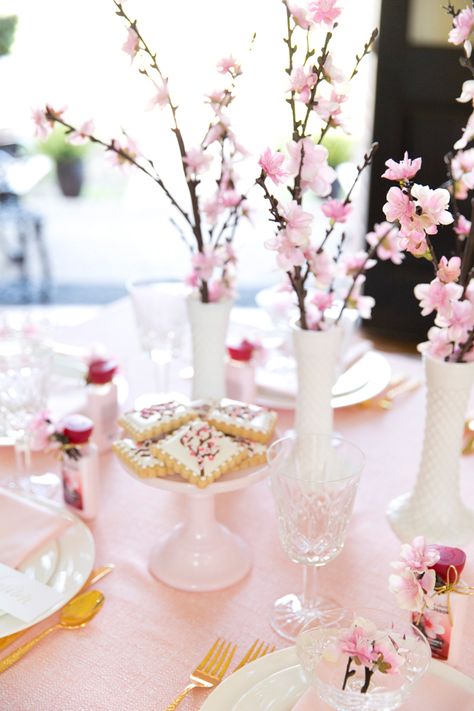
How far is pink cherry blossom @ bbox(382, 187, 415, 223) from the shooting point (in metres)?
0.86

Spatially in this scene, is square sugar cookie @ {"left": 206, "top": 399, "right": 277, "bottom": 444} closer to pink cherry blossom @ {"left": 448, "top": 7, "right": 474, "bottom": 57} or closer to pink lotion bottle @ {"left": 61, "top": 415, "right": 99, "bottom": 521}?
pink lotion bottle @ {"left": 61, "top": 415, "right": 99, "bottom": 521}

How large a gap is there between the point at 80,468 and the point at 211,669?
0.37 m

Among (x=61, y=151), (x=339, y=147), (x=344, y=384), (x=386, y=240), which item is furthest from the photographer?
(x=61, y=151)

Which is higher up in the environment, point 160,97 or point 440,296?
point 160,97

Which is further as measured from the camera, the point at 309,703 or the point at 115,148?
the point at 115,148

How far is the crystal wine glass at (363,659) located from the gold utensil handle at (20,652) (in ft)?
1.07

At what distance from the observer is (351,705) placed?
2.47ft

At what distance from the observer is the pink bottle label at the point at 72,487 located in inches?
46.4

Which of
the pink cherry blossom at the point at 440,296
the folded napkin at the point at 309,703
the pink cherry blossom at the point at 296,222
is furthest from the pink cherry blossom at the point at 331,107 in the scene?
the folded napkin at the point at 309,703

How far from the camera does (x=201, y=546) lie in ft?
3.63

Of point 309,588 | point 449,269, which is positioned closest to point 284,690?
point 309,588

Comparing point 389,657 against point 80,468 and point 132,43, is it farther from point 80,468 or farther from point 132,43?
point 132,43

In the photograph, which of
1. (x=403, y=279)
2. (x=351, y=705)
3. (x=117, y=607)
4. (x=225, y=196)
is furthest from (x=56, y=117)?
(x=403, y=279)

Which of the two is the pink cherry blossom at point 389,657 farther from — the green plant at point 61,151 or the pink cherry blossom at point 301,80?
the green plant at point 61,151
